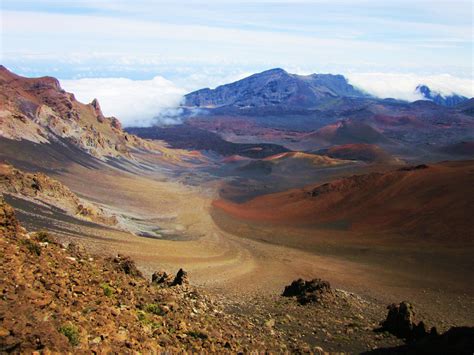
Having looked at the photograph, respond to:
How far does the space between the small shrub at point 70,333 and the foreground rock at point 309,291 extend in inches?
554

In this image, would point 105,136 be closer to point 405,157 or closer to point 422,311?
point 405,157

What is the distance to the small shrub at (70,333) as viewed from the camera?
27.7ft

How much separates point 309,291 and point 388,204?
97.6 feet

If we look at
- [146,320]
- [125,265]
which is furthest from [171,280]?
[146,320]

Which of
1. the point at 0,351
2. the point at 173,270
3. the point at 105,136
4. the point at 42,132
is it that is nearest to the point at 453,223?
the point at 173,270

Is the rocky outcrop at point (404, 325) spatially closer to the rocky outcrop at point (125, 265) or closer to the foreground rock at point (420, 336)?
the foreground rock at point (420, 336)

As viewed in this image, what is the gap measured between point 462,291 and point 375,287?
4.75 meters

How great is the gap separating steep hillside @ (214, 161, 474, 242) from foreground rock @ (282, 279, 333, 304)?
19.0 metres

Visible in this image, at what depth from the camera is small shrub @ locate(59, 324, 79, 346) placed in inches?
333

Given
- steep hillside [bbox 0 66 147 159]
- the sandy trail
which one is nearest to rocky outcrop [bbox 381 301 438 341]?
the sandy trail

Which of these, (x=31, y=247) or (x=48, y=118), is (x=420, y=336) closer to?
(x=31, y=247)

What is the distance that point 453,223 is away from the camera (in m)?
39.8

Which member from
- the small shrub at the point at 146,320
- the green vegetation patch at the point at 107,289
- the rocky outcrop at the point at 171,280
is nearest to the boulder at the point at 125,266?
the rocky outcrop at the point at 171,280

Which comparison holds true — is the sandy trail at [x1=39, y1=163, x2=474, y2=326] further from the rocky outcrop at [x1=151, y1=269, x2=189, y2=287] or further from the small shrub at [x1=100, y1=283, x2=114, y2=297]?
the small shrub at [x1=100, y1=283, x2=114, y2=297]
